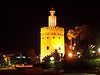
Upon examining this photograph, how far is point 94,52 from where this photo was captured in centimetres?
5297

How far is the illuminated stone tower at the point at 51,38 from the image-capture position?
209ft

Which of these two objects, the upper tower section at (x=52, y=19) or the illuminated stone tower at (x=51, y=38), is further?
the upper tower section at (x=52, y=19)

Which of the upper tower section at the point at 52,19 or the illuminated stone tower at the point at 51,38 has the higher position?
the upper tower section at the point at 52,19

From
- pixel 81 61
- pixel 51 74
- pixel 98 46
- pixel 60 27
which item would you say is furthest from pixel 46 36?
pixel 51 74

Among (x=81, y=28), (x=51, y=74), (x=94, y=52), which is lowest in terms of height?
(x=51, y=74)

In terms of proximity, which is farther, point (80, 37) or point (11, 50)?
point (11, 50)

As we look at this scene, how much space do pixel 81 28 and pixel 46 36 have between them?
5741 millimetres

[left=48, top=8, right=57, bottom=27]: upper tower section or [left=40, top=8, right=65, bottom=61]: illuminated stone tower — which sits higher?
[left=48, top=8, right=57, bottom=27]: upper tower section

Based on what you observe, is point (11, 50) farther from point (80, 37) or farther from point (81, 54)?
point (81, 54)

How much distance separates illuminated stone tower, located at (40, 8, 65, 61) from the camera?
209 feet

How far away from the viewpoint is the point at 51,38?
63844 mm

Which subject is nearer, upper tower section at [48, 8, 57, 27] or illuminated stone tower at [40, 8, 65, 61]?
illuminated stone tower at [40, 8, 65, 61]

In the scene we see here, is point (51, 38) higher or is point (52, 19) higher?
point (52, 19)

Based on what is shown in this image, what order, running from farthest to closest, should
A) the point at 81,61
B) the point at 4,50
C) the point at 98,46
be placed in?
the point at 4,50, the point at 98,46, the point at 81,61
